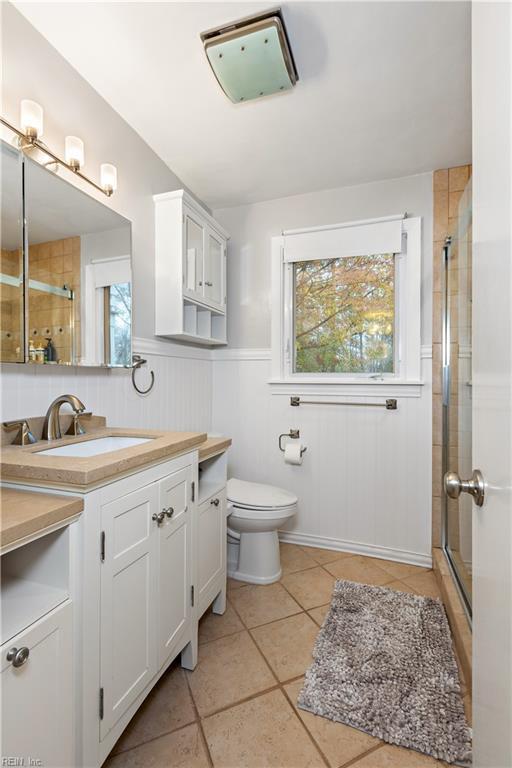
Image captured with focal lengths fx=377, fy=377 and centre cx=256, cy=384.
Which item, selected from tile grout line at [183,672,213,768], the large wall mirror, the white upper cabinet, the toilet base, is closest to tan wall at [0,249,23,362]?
the large wall mirror

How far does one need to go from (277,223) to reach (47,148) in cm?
155

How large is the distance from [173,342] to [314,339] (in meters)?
0.95

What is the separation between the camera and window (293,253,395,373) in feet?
7.91

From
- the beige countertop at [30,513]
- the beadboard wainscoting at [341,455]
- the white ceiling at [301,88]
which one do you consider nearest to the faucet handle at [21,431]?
the beige countertop at [30,513]

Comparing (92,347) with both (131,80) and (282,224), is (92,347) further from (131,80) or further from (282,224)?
(282,224)

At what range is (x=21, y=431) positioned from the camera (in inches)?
49.2

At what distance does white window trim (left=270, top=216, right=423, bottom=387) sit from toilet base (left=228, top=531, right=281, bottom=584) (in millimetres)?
999

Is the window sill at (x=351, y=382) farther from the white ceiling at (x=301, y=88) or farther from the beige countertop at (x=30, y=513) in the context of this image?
the beige countertop at (x=30, y=513)

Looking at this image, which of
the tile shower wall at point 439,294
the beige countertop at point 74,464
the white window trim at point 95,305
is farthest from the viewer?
the tile shower wall at point 439,294

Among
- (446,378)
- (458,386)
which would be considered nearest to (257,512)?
(458,386)

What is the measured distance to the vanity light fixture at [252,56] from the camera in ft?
4.22

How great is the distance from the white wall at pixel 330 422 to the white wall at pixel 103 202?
41cm

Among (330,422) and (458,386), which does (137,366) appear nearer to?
(330,422)

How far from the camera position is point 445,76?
61.0 inches
